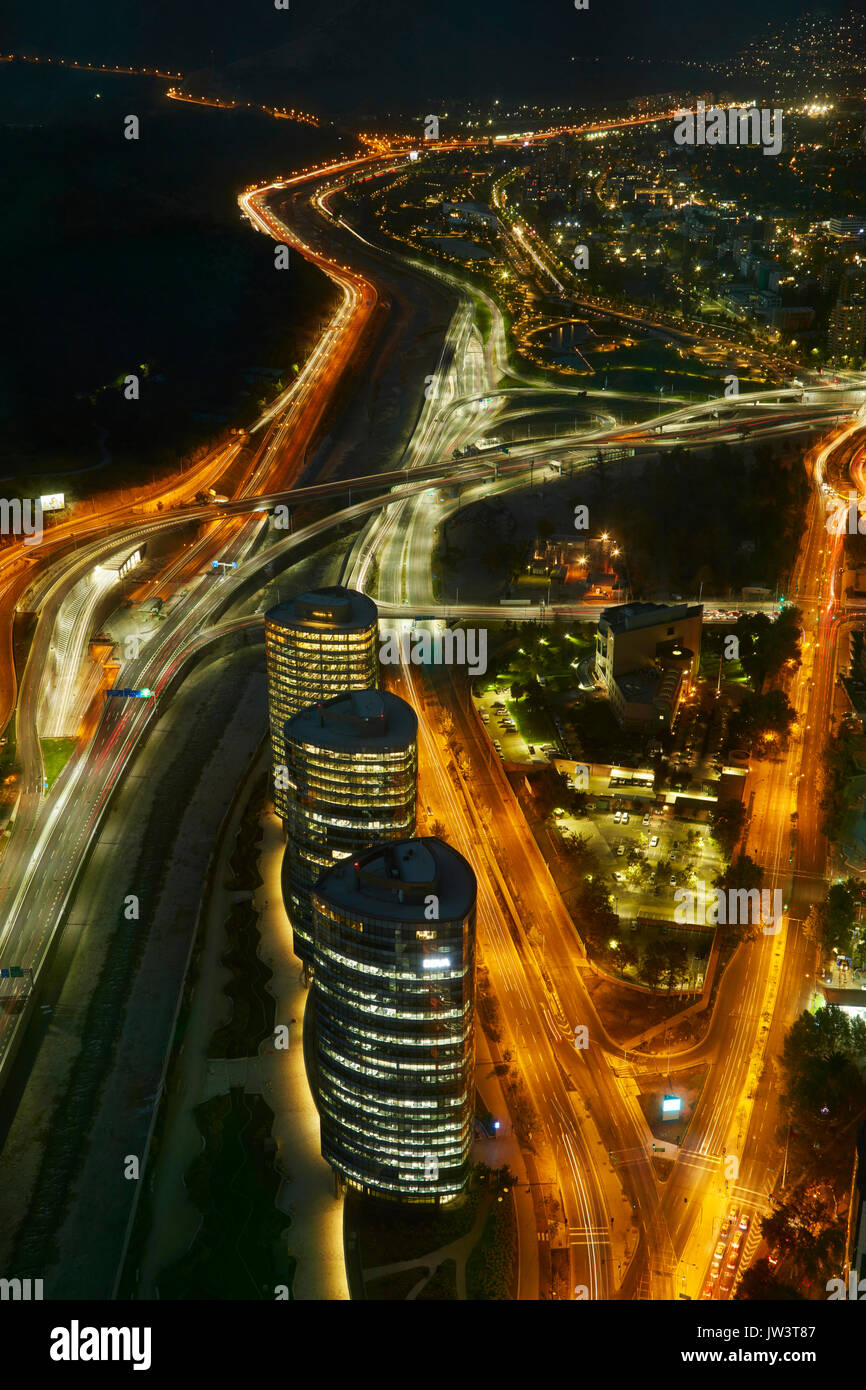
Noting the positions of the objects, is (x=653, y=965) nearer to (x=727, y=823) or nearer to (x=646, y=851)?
(x=646, y=851)

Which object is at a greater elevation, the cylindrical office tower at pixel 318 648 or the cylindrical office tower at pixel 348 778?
the cylindrical office tower at pixel 318 648

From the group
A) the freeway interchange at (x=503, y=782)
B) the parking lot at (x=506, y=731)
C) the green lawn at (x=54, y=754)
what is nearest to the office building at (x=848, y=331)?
the freeway interchange at (x=503, y=782)

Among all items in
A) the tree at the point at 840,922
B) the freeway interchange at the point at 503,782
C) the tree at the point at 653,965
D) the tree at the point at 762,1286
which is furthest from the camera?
the tree at the point at 840,922

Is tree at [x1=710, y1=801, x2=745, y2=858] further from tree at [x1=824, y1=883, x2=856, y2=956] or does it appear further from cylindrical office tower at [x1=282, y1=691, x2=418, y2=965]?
cylindrical office tower at [x1=282, y1=691, x2=418, y2=965]

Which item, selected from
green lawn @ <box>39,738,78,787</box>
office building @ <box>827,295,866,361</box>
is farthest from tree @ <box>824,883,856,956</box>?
office building @ <box>827,295,866,361</box>

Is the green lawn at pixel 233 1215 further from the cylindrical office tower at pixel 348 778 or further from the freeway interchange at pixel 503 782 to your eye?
the cylindrical office tower at pixel 348 778
